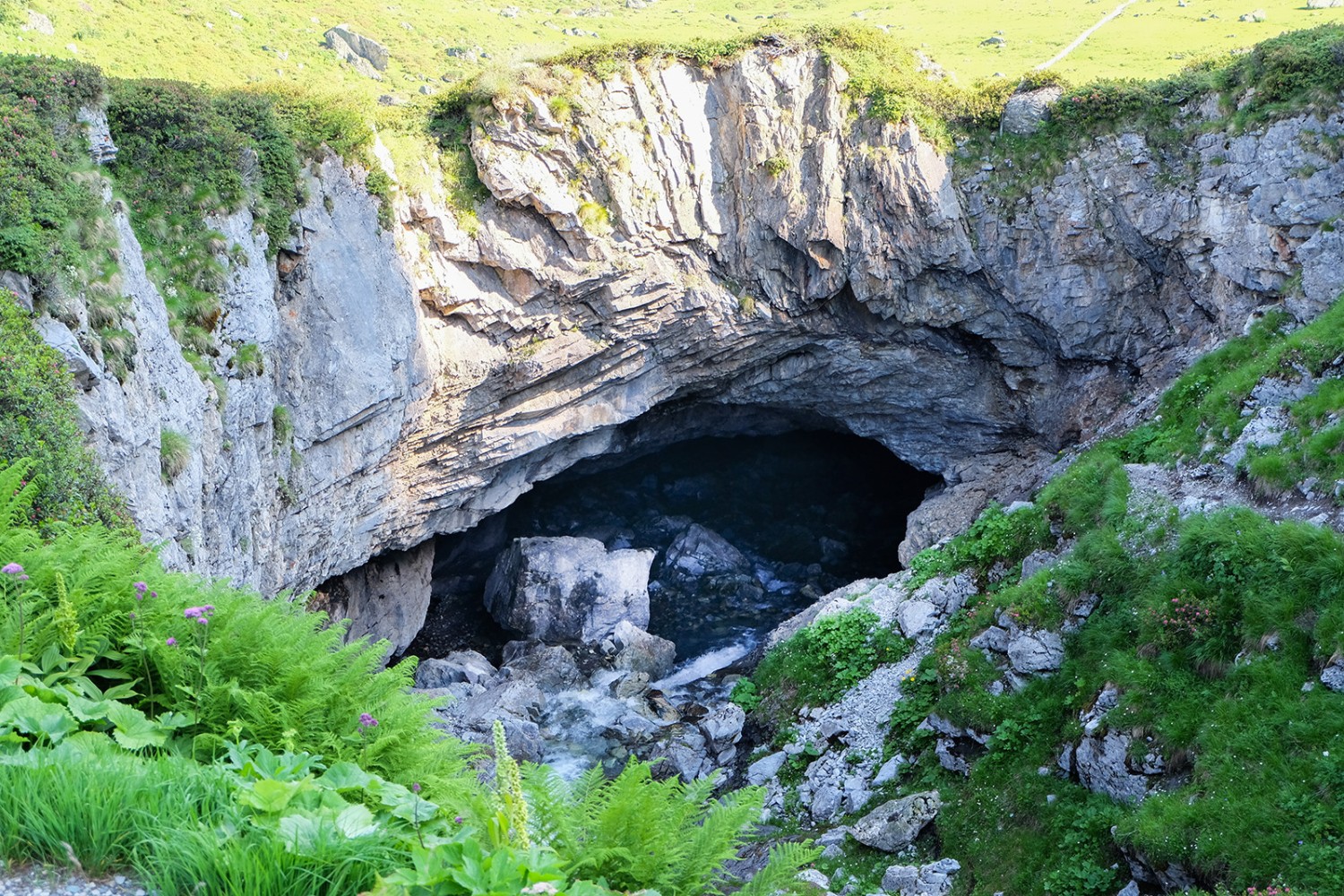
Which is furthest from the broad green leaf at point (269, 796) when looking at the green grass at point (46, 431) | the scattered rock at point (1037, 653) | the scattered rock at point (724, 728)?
the scattered rock at point (724, 728)

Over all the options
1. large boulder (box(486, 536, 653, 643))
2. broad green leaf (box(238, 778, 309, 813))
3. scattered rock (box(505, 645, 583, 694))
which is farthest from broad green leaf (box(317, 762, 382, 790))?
large boulder (box(486, 536, 653, 643))

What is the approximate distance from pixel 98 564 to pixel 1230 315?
24.7 metres

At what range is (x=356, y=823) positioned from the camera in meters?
4.33

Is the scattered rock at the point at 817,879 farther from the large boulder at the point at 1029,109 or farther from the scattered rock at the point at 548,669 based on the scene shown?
the large boulder at the point at 1029,109

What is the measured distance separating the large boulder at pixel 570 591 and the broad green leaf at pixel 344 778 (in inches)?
839

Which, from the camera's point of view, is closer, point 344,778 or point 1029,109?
point 344,778

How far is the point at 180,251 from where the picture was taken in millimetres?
17812

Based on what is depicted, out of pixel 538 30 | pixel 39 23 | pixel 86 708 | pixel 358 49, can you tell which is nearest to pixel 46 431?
pixel 86 708

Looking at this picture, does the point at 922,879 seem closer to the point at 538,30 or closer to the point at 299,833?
the point at 299,833

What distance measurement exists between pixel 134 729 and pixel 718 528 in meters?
27.3

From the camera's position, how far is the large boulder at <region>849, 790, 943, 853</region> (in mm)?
13891

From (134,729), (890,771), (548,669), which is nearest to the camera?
(134,729)

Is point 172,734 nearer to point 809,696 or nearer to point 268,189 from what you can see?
point 809,696

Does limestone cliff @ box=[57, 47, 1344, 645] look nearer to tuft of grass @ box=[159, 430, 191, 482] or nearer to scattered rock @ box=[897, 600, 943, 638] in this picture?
tuft of grass @ box=[159, 430, 191, 482]
